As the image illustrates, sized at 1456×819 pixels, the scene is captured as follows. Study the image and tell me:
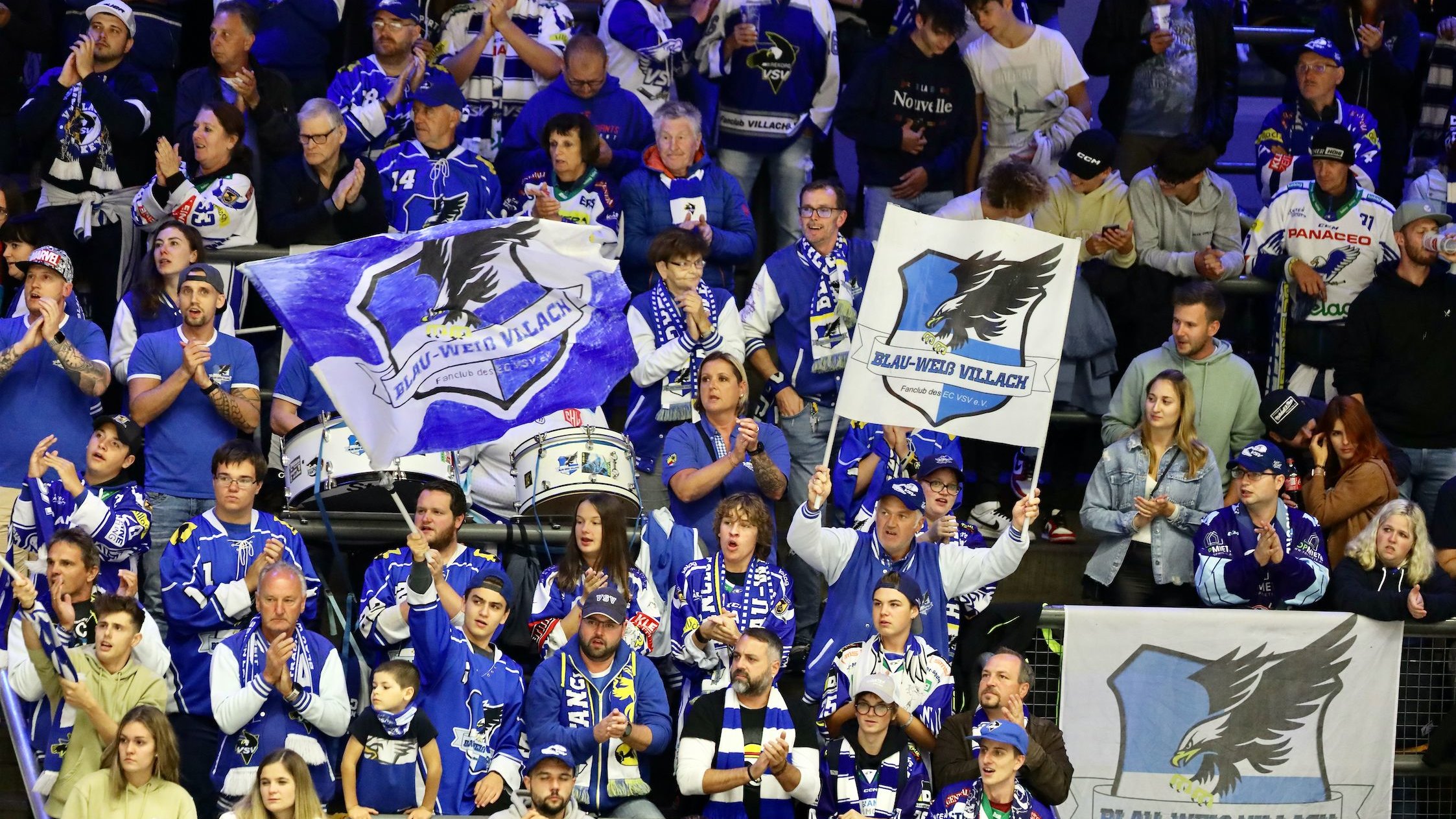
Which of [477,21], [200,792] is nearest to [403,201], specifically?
[477,21]

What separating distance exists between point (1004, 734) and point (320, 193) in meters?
4.91

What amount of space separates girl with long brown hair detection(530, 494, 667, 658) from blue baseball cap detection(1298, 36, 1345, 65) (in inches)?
205

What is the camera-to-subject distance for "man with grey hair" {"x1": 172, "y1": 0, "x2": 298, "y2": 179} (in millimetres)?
11781

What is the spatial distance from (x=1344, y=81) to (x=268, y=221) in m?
6.17

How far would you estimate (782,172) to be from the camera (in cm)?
1248

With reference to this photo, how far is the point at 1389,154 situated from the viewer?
13133 mm

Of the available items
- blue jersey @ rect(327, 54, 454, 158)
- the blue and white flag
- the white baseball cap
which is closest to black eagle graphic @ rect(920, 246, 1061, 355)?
the blue and white flag

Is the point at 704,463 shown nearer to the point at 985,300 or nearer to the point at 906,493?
the point at 906,493

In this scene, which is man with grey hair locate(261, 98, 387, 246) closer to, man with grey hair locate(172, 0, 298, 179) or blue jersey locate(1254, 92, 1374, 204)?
man with grey hair locate(172, 0, 298, 179)

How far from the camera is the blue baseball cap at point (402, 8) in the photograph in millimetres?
12172

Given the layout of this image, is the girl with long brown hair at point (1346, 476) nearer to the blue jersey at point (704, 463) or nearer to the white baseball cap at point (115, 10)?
the blue jersey at point (704, 463)

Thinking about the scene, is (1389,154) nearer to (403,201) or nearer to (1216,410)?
(1216,410)

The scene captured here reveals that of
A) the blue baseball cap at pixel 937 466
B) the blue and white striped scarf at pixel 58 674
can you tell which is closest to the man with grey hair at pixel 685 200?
the blue baseball cap at pixel 937 466

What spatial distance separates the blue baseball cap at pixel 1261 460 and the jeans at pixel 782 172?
3453mm
